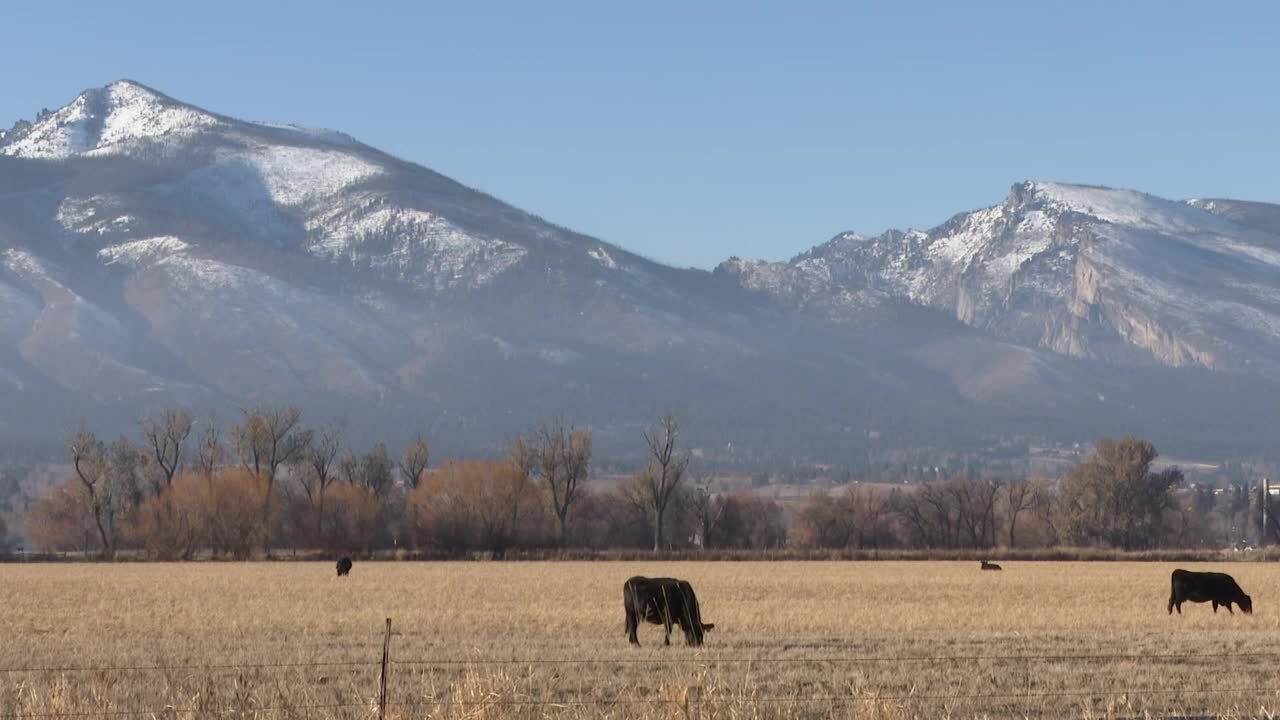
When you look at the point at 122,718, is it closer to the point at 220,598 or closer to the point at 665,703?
the point at 665,703

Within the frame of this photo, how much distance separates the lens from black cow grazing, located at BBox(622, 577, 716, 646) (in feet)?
113

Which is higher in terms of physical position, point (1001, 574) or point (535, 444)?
point (535, 444)

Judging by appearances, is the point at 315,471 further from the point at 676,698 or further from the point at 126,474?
the point at 676,698

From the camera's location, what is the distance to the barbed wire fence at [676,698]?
21.6 m

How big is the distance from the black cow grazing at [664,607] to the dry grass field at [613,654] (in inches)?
17.0

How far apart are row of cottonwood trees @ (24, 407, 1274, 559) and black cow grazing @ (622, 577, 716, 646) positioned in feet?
245

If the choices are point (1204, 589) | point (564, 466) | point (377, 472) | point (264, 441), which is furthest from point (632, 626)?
point (377, 472)

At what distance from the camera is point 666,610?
3416 cm

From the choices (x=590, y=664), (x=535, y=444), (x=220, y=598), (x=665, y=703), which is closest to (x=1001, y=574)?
(x=220, y=598)

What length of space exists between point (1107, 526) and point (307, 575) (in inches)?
2880

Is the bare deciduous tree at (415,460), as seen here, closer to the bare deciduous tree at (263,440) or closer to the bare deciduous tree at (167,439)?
the bare deciduous tree at (263,440)

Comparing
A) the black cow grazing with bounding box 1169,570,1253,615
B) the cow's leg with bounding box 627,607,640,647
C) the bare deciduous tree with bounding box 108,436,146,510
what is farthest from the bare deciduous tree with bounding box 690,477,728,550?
the cow's leg with bounding box 627,607,640,647

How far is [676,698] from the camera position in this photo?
21.2 metres

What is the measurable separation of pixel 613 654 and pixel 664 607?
8.71ft
